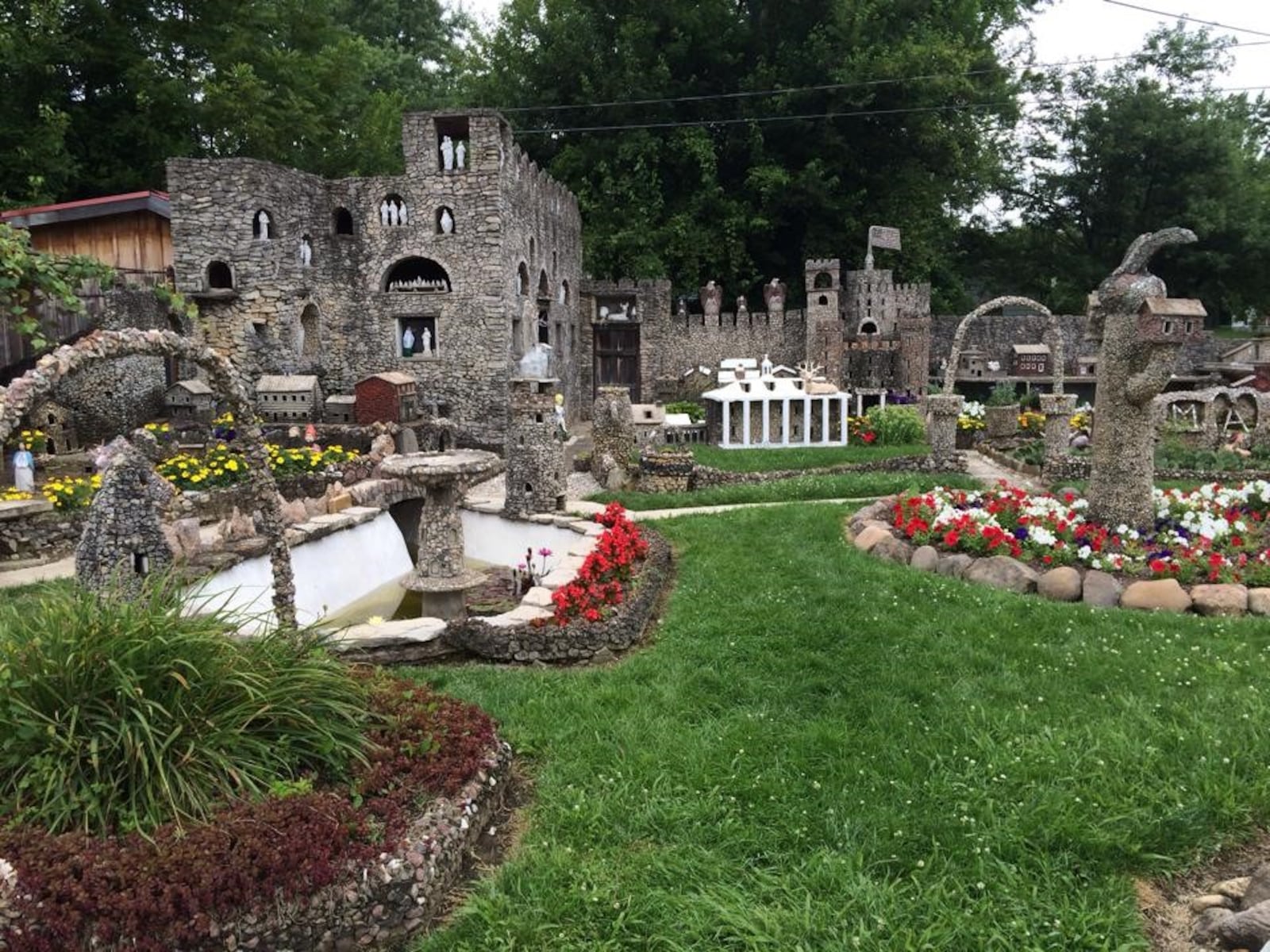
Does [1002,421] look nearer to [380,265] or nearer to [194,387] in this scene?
[380,265]

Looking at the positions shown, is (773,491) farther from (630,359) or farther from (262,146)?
(262,146)

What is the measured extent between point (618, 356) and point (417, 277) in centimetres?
736

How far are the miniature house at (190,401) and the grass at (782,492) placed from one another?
8701 millimetres

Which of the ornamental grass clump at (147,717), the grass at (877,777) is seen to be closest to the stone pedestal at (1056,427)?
the grass at (877,777)

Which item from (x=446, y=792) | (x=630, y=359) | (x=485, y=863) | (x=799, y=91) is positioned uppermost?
(x=799, y=91)

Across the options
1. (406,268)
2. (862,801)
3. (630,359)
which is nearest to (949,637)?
(862,801)

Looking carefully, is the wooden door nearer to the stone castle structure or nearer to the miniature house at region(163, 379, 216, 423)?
the stone castle structure

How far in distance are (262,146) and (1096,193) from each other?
2864 centimetres

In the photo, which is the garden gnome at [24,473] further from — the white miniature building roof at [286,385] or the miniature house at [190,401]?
the white miniature building roof at [286,385]

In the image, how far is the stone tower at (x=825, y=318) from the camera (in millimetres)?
24484

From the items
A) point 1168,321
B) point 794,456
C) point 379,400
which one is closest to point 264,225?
point 379,400

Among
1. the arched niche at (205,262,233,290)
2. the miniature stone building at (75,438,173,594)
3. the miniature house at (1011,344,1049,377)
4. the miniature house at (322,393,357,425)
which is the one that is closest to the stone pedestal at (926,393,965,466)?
the miniature house at (322,393,357,425)

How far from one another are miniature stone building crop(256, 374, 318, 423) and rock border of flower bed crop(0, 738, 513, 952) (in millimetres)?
15653

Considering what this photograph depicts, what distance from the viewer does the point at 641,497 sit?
1404cm
